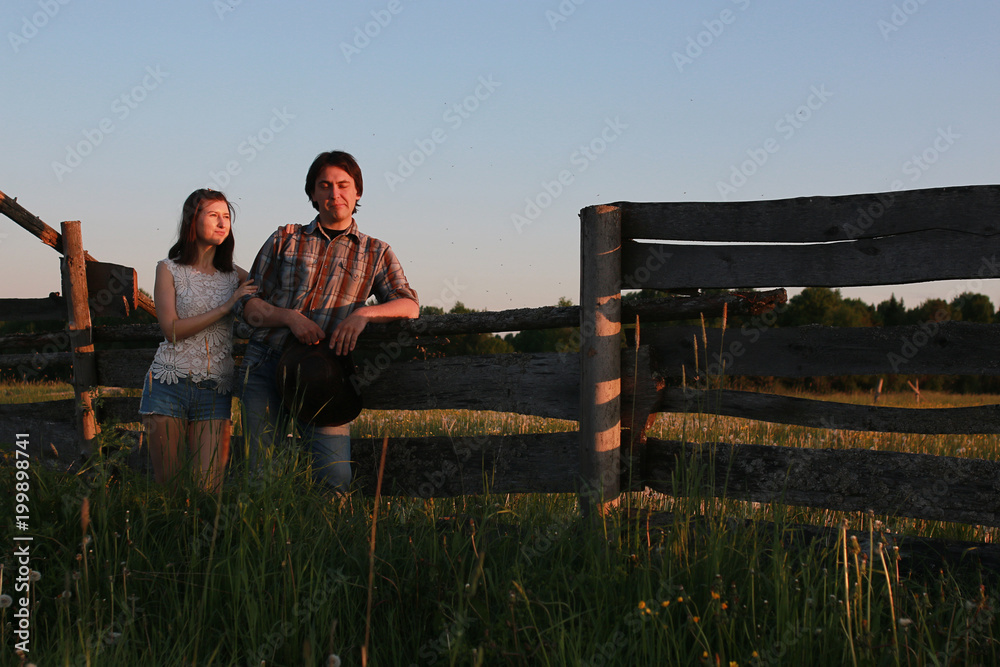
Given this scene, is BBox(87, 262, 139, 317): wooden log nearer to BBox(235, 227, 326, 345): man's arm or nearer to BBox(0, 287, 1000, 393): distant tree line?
BBox(235, 227, 326, 345): man's arm

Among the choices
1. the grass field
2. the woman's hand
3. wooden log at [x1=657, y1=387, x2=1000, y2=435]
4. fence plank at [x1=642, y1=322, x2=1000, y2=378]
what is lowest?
the grass field

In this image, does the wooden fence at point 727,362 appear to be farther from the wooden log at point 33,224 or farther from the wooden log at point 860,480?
the wooden log at point 33,224

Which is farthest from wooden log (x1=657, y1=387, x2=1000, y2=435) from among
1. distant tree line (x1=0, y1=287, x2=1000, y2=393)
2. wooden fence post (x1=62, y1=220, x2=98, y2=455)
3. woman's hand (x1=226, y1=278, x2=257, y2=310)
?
distant tree line (x1=0, y1=287, x2=1000, y2=393)

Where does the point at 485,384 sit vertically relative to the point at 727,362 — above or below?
below

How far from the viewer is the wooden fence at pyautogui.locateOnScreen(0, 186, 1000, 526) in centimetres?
374

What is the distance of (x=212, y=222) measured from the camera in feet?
13.4

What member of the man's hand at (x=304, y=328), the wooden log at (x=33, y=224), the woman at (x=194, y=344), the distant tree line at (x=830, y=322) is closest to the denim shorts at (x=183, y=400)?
the woman at (x=194, y=344)

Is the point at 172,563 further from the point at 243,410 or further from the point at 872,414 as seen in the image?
the point at 872,414

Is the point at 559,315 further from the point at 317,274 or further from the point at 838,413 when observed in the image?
the point at 838,413

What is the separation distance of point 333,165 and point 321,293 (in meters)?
0.70

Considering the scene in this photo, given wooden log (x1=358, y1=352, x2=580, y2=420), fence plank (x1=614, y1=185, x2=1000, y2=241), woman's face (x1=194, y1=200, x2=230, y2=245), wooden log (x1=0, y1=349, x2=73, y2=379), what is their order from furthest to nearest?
wooden log (x1=0, y1=349, x2=73, y2=379), wooden log (x1=358, y1=352, x2=580, y2=420), woman's face (x1=194, y1=200, x2=230, y2=245), fence plank (x1=614, y1=185, x2=1000, y2=241)

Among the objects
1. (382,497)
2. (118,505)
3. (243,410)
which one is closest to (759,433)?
(382,497)

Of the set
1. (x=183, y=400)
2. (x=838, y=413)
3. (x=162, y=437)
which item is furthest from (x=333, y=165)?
(x=838, y=413)

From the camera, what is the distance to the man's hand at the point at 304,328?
3.88 m
